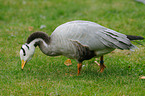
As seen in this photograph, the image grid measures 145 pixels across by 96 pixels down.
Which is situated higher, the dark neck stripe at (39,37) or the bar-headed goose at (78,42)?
the dark neck stripe at (39,37)

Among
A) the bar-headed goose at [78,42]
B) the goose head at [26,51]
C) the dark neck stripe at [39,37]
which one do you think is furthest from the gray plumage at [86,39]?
the goose head at [26,51]

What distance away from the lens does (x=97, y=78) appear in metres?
4.75

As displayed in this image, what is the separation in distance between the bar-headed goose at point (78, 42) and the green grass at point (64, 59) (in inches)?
20.8

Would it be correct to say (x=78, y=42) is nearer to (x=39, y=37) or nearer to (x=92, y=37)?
(x=92, y=37)

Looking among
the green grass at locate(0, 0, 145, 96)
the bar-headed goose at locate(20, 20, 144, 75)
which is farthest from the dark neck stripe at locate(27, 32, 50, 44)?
the green grass at locate(0, 0, 145, 96)

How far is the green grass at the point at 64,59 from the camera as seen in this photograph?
14.2 feet

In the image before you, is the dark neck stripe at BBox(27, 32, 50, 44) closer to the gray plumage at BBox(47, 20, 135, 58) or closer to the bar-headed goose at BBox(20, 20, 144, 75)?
the bar-headed goose at BBox(20, 20, 144, 75)

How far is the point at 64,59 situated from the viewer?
577 cm

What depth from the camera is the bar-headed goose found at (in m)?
4.48

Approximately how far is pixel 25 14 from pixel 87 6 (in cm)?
245

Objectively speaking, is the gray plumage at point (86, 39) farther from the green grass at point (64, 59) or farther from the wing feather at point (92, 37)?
the green grass at point (64, 59)

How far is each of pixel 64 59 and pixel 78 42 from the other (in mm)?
1400

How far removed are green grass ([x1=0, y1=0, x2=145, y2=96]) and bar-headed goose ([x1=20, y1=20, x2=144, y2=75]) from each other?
20.8 inches

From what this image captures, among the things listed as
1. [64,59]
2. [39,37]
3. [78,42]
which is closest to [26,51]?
[39,37]
